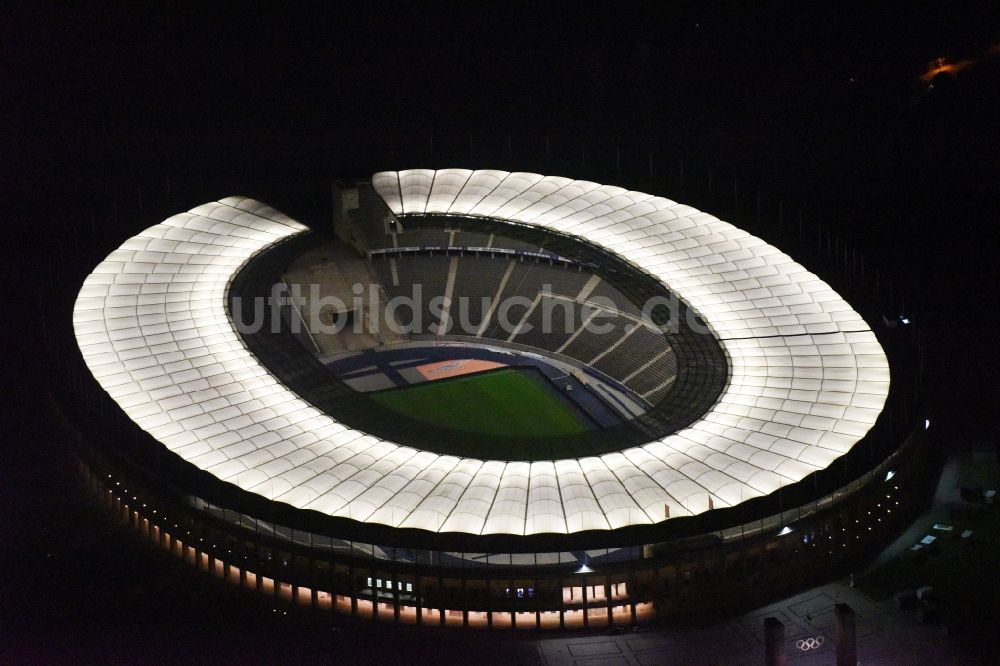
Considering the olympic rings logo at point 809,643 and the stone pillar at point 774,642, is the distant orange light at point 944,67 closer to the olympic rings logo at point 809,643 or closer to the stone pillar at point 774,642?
the olympic rings logo at point 809,643

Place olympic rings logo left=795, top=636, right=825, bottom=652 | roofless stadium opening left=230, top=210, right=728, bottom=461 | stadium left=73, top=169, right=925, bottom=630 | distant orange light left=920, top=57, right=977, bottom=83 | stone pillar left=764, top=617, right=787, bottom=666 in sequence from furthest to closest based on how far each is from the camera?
distant orange light left=920, top=57, right=977, bottom=83 → roofless stadium opening left=230, top=210, right=728, bottom=461 → stadium left=73, top=169, right=925, bottom=630 → olympic rings logo left=795, top=636, right=825, bottom=652 → stone pillar left=764, top=617, right=787, bottom=666

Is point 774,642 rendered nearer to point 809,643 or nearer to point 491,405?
point 809,643

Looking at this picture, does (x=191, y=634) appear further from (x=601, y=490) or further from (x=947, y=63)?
(x=947, y=63)

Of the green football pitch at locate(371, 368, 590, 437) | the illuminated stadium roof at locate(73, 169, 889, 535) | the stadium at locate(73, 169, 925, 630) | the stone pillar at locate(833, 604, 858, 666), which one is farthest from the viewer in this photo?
the green football pitch at locate(371, 368, 590, 437)

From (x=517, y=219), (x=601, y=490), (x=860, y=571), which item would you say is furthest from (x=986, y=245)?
(x=601, y=490)

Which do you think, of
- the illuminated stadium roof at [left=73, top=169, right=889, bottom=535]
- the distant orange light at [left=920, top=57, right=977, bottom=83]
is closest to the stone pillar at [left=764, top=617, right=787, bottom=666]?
the illuminated stadium roof at [left=73, top=169, right=889, bottom=535]

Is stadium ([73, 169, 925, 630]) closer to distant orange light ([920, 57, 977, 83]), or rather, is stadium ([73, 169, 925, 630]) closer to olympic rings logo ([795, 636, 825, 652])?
olympic rings logo ([795, 636, 825, 652])
